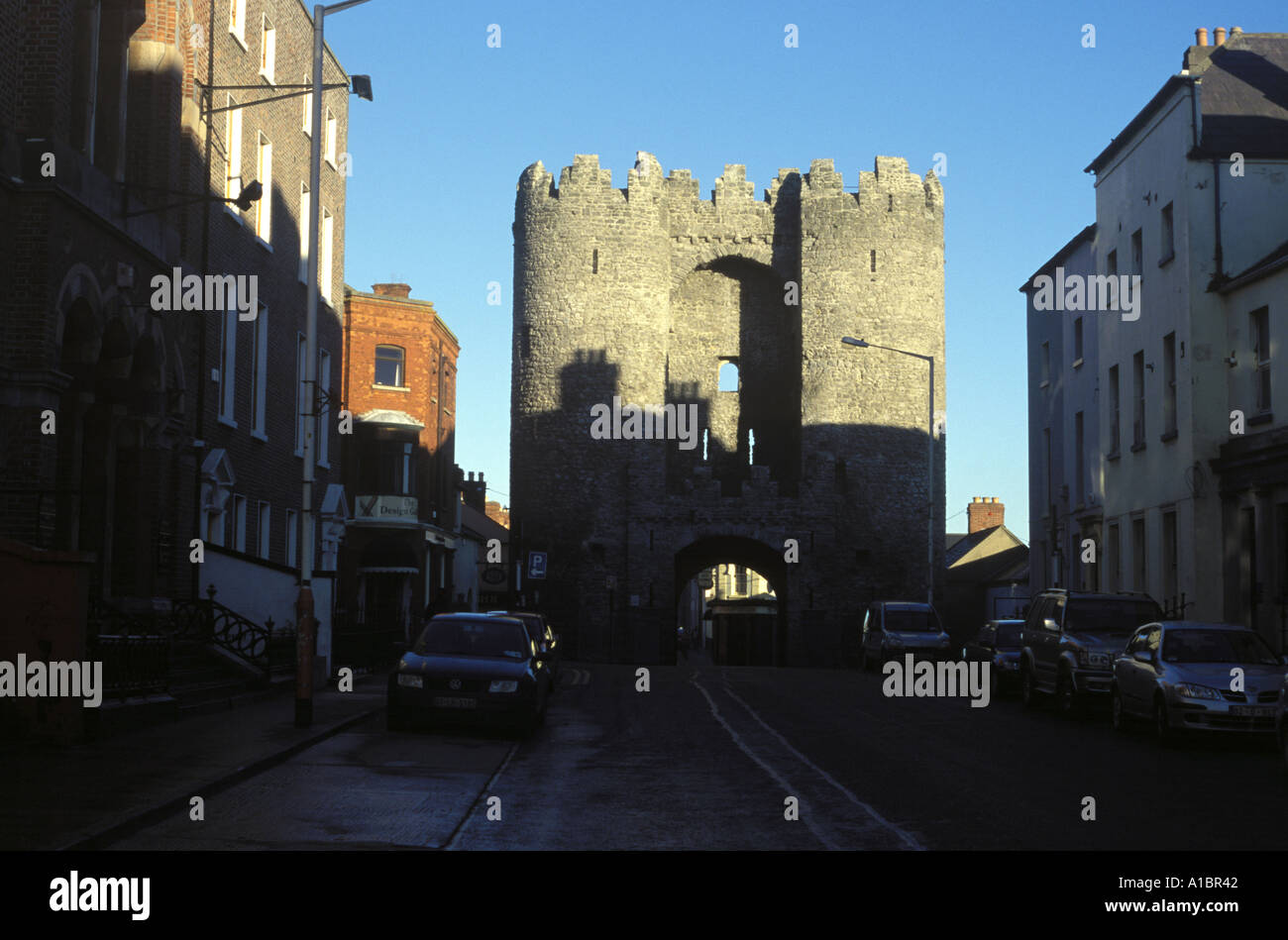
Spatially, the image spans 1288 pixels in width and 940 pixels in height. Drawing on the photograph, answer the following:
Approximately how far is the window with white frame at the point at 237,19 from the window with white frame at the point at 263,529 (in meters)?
9.18

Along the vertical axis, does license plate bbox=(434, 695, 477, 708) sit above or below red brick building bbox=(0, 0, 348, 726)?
below

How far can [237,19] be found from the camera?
2803 centimetres

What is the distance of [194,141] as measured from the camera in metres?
24.9

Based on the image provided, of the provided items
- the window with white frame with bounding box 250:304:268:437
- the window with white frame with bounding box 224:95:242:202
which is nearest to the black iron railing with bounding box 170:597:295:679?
the window with white frame with bounding box 250:304:268:437

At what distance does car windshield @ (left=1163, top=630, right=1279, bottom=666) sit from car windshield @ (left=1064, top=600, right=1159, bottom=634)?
3.44m

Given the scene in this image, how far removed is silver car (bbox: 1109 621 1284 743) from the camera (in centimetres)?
1723

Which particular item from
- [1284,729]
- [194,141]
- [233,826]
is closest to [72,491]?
[233,826]

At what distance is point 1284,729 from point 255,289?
21.1 meters

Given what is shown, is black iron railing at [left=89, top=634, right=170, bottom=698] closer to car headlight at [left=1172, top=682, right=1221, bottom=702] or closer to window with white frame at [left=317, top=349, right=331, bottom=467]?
car headlight at [left=1172, top=682, right=1221, bottom=702]

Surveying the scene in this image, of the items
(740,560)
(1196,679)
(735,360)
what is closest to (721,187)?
(735,360)

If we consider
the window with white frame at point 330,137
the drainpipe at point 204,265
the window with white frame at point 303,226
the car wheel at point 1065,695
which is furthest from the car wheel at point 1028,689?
the window with white frame at point 330,137

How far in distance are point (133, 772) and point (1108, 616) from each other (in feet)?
50.2

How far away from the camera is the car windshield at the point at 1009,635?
27.7 m

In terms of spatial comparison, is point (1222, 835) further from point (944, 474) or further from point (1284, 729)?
point (944, 474)
